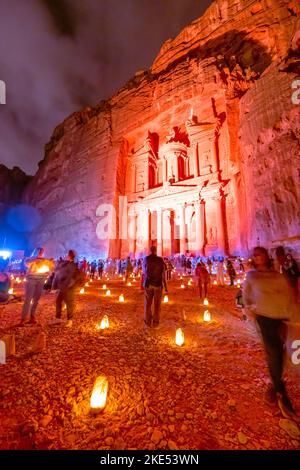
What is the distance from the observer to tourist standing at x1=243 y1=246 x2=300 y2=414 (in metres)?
2.31

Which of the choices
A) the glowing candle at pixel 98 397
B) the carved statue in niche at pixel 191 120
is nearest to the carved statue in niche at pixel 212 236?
the carved statue in niche at pixel 191 120

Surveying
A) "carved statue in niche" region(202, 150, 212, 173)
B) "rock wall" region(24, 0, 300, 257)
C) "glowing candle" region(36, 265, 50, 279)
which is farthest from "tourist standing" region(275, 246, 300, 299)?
"carved statue in niche" region(202, 150, 212, 173)

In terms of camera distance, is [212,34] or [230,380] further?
[212,34]

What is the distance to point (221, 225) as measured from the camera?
24484 millimetres

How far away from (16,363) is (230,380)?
3.33 metres

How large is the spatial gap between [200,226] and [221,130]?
14.0 metres

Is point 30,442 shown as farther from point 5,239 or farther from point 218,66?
point 5,239

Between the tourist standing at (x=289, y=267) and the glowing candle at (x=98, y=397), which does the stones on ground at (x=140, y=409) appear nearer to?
the glowing candle at (x=98, y=397)

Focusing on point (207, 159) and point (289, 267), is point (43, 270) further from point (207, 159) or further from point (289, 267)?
point (207, 159)

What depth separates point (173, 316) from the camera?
6.19 meters

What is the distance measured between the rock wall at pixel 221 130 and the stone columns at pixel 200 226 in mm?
3374

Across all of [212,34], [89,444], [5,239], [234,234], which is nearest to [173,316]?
[89,444]

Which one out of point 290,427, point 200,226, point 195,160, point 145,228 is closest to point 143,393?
point 290,427

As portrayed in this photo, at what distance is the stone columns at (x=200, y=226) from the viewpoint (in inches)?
1002
